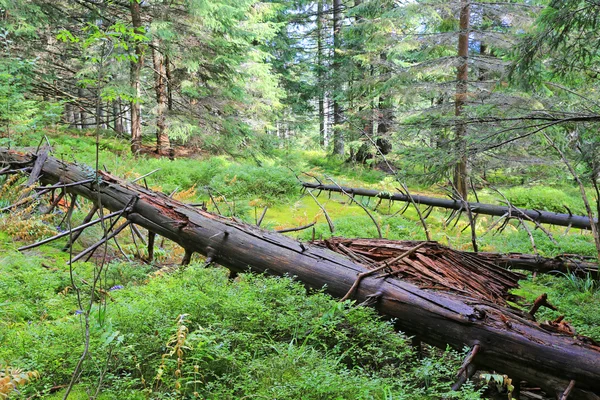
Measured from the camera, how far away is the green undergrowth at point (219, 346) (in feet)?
6.31

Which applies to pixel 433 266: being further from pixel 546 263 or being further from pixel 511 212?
pixel 511 212

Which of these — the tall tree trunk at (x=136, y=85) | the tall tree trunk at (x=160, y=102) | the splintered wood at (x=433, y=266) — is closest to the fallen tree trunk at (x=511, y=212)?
the splintered wood at (x=433, y=266)

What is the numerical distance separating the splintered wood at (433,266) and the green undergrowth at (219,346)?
1.99 ft

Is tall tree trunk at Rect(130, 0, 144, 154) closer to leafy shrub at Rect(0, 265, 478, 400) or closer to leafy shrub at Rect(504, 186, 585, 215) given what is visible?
leafy shrub at Rect(0, 265, 478, 400)

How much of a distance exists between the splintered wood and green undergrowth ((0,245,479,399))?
61 centimetres

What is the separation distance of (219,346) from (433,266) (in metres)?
2.09

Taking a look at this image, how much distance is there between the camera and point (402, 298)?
2.78m

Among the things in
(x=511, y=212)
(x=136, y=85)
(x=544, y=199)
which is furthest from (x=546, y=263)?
(x=544, y=199)

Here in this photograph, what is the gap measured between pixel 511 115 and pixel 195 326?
404cm

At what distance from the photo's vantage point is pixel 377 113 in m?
13.9

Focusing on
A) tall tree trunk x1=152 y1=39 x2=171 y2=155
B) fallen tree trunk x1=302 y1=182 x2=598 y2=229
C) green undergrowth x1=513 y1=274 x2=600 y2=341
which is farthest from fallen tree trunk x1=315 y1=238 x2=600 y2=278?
tall tree trunk x1=152 y1=39 x2=171 y2=155

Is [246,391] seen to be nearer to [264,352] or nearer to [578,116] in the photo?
[264,352]

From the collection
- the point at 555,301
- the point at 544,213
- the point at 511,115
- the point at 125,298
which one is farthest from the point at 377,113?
the point at 125,298

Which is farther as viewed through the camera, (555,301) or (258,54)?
(258,54)
